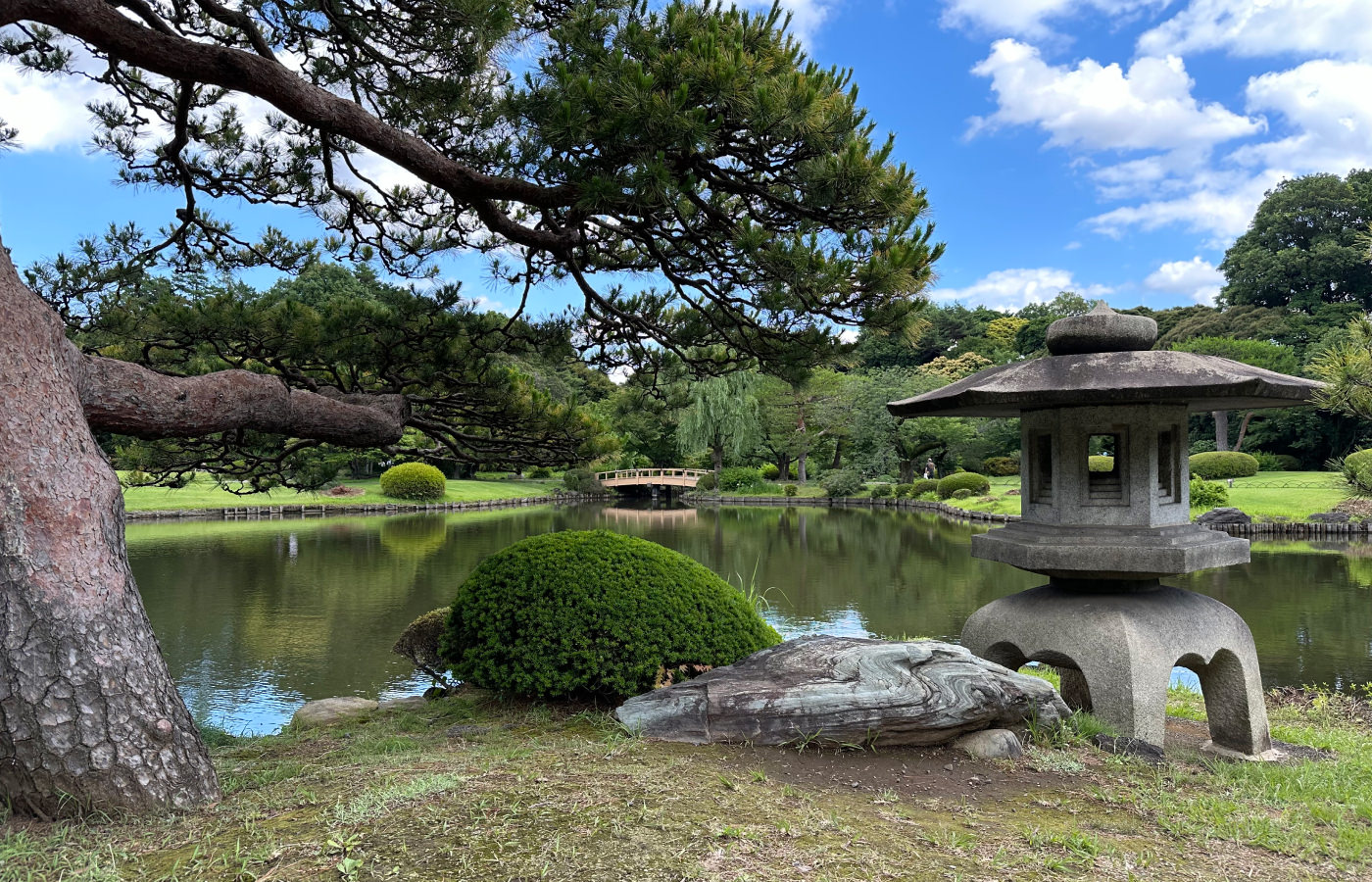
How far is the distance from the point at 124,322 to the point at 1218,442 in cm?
3285

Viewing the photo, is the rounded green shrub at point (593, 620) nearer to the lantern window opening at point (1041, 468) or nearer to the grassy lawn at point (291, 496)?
the lantern window opening at point (1041, 468)

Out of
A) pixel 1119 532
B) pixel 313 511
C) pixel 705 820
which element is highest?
pixel 1119 532

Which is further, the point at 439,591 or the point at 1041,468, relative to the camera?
the point at 439,591

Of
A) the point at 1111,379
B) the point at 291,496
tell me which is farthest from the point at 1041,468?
the point at 291,496

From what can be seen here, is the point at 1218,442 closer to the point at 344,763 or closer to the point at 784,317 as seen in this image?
the point at 784,317

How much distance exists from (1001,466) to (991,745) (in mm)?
28516

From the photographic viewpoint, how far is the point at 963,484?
25562 millimetres

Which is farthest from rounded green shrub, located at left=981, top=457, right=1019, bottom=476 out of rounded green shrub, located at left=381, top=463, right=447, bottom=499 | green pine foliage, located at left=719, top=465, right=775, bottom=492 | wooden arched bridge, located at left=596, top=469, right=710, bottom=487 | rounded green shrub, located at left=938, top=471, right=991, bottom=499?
rounded green shrub, located at left=381, top=463, right=447, bottom=499

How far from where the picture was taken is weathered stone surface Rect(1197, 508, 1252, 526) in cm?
1761

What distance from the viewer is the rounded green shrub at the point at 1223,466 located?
23.5 metres

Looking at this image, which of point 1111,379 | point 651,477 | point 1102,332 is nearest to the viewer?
point 1111,379

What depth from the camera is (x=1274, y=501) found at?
1923cm

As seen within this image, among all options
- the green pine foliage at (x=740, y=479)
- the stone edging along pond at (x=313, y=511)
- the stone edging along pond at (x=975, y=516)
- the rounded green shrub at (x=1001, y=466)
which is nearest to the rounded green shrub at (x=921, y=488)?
the stone edging along pond at (x=975, y=516)

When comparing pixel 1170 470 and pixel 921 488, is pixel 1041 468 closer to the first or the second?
pixel 1170 470
